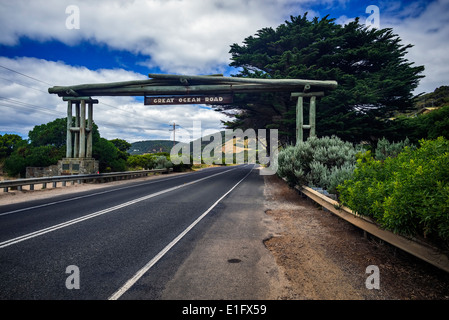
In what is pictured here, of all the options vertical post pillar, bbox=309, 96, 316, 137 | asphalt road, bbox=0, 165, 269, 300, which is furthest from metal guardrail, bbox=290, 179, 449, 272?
vertical post pillar, bbox=309, 96, 316, 137

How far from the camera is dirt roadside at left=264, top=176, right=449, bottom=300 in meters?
2.84

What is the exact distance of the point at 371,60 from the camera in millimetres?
18625

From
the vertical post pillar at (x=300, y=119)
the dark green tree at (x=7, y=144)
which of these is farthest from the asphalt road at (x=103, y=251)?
the dark green tree at (x=7, y=144)

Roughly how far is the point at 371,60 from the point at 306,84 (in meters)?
7.78

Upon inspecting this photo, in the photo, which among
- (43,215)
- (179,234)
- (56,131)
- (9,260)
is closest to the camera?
(9,260)

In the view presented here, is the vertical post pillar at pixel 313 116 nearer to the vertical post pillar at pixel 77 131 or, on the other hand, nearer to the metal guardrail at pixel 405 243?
the metal guardrail at pixel 405 243

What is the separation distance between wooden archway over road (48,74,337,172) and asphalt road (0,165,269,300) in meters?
10.7

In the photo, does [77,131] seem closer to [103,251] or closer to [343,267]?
[103,251]

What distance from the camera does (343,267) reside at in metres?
3.56

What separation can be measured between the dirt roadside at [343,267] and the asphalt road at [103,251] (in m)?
0.62

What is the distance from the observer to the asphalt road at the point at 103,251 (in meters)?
2.96

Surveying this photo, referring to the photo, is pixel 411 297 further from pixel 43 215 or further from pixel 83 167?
pixel 83 167
